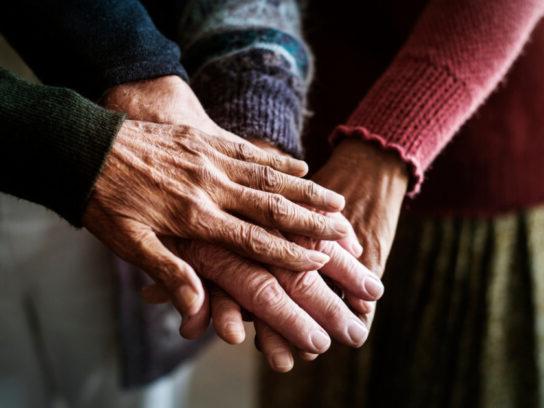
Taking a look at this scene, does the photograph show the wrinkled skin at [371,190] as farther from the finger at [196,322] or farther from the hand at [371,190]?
the finger at [196,322]

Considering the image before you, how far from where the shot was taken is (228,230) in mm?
539

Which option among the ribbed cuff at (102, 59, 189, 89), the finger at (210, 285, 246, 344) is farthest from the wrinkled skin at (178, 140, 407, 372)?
the ribbed cuff at (102, 59, 189, 89)

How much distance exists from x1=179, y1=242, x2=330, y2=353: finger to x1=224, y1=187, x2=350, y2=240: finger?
0.05 metres

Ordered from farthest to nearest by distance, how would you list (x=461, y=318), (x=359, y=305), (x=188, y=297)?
(x=461, y=318)
(x=359, y=305)
(x=188, y=297)

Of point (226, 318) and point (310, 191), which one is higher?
point (310, 191)

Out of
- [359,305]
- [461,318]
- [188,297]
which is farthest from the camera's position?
[461,318]

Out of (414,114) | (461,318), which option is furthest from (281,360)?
(461,318)

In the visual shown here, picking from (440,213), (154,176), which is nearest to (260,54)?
(154,176)

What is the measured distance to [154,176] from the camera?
1.77 ft

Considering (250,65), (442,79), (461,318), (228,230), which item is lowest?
(461,318)

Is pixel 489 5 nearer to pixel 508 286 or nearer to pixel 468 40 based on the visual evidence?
pixel 468 40

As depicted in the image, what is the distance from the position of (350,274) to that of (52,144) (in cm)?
33

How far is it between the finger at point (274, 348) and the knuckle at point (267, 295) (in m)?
0.04

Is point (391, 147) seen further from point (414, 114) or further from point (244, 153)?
point (244, 153)
